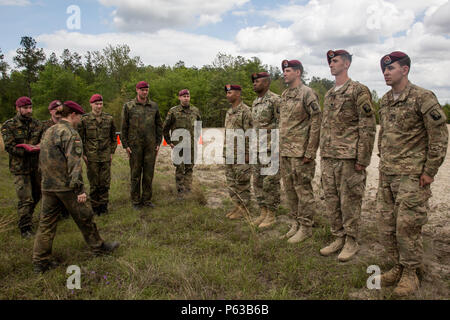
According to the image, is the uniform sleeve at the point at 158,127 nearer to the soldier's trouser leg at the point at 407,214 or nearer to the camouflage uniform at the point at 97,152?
the camouflage uniform at the point at 97,152

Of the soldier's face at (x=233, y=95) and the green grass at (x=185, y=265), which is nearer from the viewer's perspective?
the green grass at (x=185, y=265)

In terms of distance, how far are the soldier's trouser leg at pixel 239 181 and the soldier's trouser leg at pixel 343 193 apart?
65.4 inches

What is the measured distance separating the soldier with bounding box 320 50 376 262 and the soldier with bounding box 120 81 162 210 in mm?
3495

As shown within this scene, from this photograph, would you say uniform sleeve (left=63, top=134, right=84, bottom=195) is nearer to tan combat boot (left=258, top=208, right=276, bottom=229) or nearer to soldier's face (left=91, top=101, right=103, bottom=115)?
soldier's face (left=91, top=101, right=103, bottom=115)

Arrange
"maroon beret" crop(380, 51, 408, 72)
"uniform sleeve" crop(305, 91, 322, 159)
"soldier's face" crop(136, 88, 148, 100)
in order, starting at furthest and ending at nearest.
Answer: "soldier's face" crop(136, 88, 148, 100)
"uniform sleeve" crop(305, 91, 322, 159)
"maroon beret" crop(380, 51, 408, 72)

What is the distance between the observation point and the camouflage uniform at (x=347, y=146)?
360 centimetres

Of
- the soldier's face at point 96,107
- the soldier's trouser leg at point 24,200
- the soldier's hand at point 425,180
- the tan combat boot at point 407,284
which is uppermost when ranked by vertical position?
the soldier's face at point 96,107

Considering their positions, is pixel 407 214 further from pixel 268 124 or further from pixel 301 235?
pixel 268 124

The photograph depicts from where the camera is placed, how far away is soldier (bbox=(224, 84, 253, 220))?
5.39m

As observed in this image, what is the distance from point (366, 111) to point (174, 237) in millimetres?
3122

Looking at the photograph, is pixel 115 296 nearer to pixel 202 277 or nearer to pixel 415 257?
pixel 202 277

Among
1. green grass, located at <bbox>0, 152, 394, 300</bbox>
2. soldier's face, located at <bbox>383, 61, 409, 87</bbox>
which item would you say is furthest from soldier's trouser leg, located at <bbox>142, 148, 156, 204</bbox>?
soldier's face, located at <bbox>383, 61, 409, 87</bbox>

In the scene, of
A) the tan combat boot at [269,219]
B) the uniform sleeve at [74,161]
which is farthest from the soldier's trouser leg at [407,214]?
the uniform sleeve at [74,161]

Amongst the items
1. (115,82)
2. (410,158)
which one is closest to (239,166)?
(410,158)
